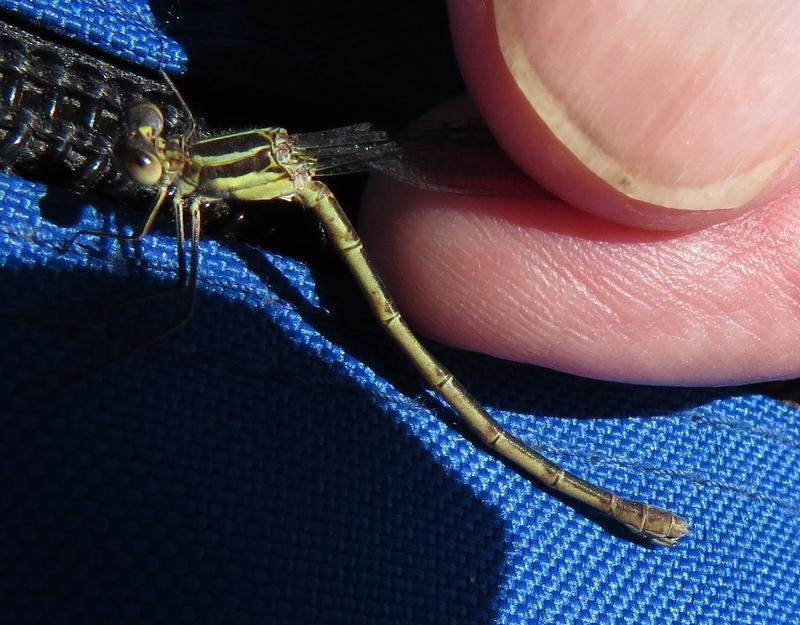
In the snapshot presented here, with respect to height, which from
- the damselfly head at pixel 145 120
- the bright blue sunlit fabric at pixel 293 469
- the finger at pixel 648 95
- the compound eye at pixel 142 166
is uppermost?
the finger at pixel 648 95

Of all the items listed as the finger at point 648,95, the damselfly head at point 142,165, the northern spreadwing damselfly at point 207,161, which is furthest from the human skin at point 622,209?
the damselfly head at point 142,165

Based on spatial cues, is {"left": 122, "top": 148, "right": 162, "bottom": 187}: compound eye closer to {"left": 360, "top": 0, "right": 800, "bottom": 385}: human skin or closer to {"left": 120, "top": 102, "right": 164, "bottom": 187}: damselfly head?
{"left": 120, "top": 102, "right": 164, "bottom": 187}: damselfly head

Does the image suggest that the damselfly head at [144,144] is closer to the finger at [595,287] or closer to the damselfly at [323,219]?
the damselfly at [323,219]

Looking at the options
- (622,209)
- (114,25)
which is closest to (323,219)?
(114,25)

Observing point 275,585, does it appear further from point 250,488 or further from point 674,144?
point 674,144

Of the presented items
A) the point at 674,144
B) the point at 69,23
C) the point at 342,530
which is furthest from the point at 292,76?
the point at 342,530

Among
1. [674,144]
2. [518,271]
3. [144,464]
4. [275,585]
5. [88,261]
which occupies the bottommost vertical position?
[275,585]

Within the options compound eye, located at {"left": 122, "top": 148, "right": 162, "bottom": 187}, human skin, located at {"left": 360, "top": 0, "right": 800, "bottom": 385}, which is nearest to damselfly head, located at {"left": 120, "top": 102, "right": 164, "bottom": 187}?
compound eye, located at {"left": 122, "top": 148, "right": 162, "bottom": 187}
